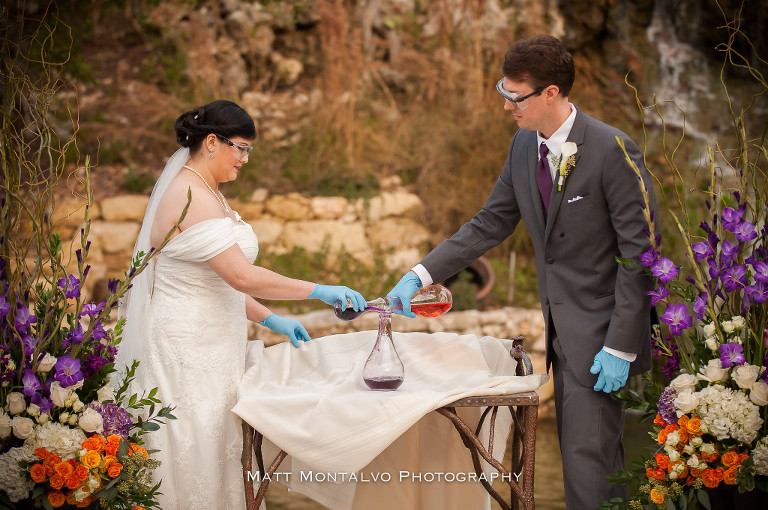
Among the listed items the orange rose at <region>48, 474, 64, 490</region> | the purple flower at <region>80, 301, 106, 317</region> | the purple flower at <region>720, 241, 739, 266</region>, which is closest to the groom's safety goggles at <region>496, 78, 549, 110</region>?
the purple flower at <region>720, 241, 739, 266</region>

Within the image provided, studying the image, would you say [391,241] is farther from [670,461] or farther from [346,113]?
[670,461]

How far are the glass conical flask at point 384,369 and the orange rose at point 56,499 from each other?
3.06ft

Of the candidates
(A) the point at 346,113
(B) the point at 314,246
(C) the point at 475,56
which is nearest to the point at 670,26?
(C) the point at 475,56

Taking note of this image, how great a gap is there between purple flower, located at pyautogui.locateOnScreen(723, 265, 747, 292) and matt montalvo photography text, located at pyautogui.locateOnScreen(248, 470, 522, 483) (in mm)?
960

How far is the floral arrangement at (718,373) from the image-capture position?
200 centimetres

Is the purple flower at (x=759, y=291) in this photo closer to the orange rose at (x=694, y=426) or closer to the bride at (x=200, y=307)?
the orange rose at (x=694, y=426)

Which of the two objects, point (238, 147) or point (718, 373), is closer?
point (718, 373)

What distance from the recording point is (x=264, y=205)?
7.22m

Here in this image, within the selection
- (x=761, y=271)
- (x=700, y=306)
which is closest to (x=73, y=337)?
(x=700, y=306)

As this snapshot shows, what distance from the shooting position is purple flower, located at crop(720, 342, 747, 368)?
2.04 metres

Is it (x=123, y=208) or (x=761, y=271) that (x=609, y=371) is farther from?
(x=123, y=208)

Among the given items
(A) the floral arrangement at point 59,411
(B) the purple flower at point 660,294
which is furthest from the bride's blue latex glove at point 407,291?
(A) the floral arrangement at point 59,411

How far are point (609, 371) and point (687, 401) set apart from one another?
0.44 metres

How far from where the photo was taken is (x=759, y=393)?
1989mm
